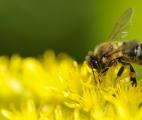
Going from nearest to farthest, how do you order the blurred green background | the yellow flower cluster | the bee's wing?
the yellow flower cluster → the bee's wing → the blurred green background

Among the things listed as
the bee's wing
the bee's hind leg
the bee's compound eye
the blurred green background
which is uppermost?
the blurred green background

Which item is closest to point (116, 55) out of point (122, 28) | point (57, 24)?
point (122, 28)

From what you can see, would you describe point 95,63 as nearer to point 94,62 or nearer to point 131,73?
point 94,62

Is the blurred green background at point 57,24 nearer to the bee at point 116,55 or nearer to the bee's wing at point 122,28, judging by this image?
the bee's wing at point 122,28

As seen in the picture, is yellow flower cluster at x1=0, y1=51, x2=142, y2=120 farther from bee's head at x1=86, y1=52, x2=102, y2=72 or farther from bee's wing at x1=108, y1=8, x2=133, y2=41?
bee's wing at x1=108, y1=8, x2=133, y2=41

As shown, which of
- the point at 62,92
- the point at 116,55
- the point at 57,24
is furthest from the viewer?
the point at 57,24

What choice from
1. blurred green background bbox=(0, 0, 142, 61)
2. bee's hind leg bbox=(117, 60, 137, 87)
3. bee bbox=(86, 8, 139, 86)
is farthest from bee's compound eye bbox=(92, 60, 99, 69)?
blurred green background bbox=(0, 0, 142, 61)
